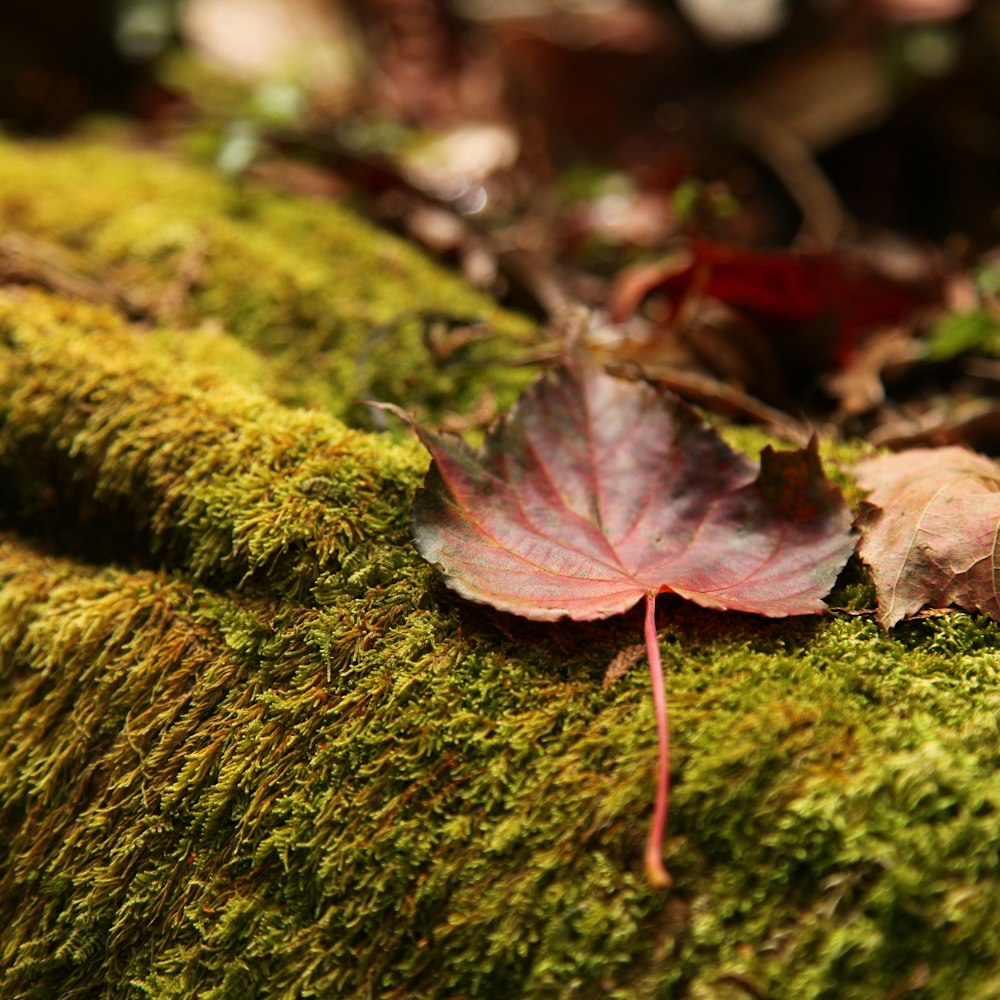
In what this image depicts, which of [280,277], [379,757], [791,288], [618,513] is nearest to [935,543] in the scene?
[618,513]

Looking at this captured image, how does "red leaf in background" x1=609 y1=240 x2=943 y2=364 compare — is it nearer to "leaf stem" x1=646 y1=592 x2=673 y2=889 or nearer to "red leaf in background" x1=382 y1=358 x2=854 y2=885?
"red leaf in background" x1=382 y1=358 x2=854 y2=885

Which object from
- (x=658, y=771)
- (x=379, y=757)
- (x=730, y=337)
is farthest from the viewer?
(x=730, y=337)

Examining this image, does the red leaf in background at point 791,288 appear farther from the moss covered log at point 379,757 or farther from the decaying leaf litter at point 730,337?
the moss covered log at point 379,757

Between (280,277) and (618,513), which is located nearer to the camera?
(618,513)

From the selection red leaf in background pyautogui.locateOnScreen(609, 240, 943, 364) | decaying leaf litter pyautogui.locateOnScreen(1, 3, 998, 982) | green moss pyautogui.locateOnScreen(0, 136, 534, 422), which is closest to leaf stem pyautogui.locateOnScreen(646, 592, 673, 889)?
decaying leaf litter pyautogui.locateOnScreen(1, 3, 998, 982)

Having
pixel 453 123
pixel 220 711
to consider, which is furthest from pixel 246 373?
pixel 453 123

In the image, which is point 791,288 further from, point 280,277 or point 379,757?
point 379,757

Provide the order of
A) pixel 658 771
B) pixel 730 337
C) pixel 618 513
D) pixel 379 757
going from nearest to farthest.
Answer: pixel 658 771 → pixel 379 757 → pixel 618 513 → pixel 730 337

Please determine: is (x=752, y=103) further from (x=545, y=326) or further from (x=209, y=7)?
(x=209, y=7)
